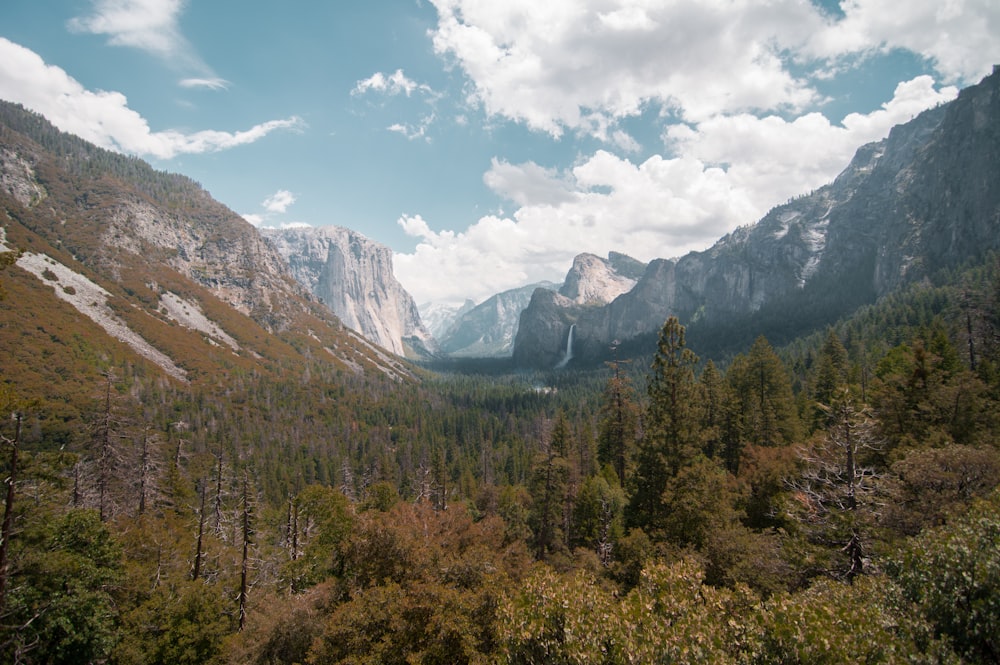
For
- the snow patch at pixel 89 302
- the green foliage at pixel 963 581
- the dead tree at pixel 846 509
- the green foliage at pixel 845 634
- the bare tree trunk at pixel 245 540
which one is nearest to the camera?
the green foliage at pixel 845 634

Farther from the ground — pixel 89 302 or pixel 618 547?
pixel 89 302

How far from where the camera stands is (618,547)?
26.8 metres

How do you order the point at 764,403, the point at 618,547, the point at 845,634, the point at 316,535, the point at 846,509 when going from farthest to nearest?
the point at 764,403 < the point at 316,535 < the point at 618,547 < the point at 846,509 < the point at 845,634

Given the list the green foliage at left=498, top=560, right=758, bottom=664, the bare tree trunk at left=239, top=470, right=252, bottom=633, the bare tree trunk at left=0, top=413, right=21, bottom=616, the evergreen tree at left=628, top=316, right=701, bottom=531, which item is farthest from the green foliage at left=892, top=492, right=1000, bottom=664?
the bare tree trunk at left=239, top=470, right=252, bottom=633

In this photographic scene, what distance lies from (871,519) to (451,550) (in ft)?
64.3

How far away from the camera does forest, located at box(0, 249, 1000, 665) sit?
10992 millimetres

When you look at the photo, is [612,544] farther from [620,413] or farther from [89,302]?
[89,302]

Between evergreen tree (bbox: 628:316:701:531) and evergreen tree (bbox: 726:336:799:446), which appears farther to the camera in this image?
evergreen tree (bbox: 726:336:799:446)

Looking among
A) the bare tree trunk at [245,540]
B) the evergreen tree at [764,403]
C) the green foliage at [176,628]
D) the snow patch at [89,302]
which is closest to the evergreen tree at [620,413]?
the evergreen tree at [764,403]

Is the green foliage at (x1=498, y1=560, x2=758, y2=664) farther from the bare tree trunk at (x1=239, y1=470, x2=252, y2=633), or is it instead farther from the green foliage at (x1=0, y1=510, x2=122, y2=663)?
the green foliage at (x1=0, y1=510, x2=122, y2=663)

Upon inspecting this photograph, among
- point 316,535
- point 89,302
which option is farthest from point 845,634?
point 89,302

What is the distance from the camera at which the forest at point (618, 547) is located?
36.1 ft

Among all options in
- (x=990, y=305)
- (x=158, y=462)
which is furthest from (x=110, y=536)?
(x=990, y=305)

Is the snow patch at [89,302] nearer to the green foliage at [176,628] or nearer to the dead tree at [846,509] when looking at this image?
the green foliage at [176,628]
